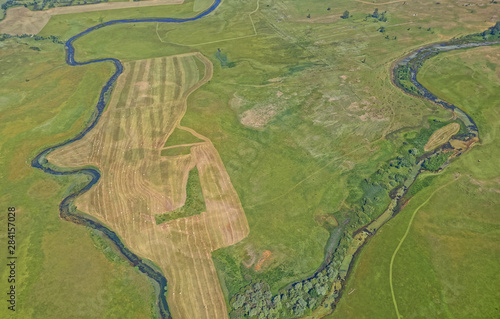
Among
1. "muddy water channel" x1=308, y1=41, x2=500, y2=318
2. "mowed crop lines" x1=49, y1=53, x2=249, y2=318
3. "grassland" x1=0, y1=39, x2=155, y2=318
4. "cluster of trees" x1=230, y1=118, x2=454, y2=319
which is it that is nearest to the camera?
"cluster of trees" x1=230, y1=118, x2=454, y2=319

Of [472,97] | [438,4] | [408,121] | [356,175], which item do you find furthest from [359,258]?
[438,4]

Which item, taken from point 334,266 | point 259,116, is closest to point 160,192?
A: point 259,116

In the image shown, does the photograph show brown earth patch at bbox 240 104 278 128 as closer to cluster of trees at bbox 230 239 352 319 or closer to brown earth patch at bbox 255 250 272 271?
brown earth patch at bbox 255 250 272 271

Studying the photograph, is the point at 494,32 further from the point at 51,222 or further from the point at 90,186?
the point at 51,222

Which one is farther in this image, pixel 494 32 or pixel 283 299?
pixel 494 32

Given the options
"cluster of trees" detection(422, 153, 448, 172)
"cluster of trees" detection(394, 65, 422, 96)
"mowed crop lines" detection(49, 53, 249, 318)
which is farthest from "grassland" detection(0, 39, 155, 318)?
"cluster of trees" detection(394, 65, 422, 96)

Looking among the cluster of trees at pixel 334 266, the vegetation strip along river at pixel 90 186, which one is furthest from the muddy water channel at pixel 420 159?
the vegetation strip along river at pixel 90 186
